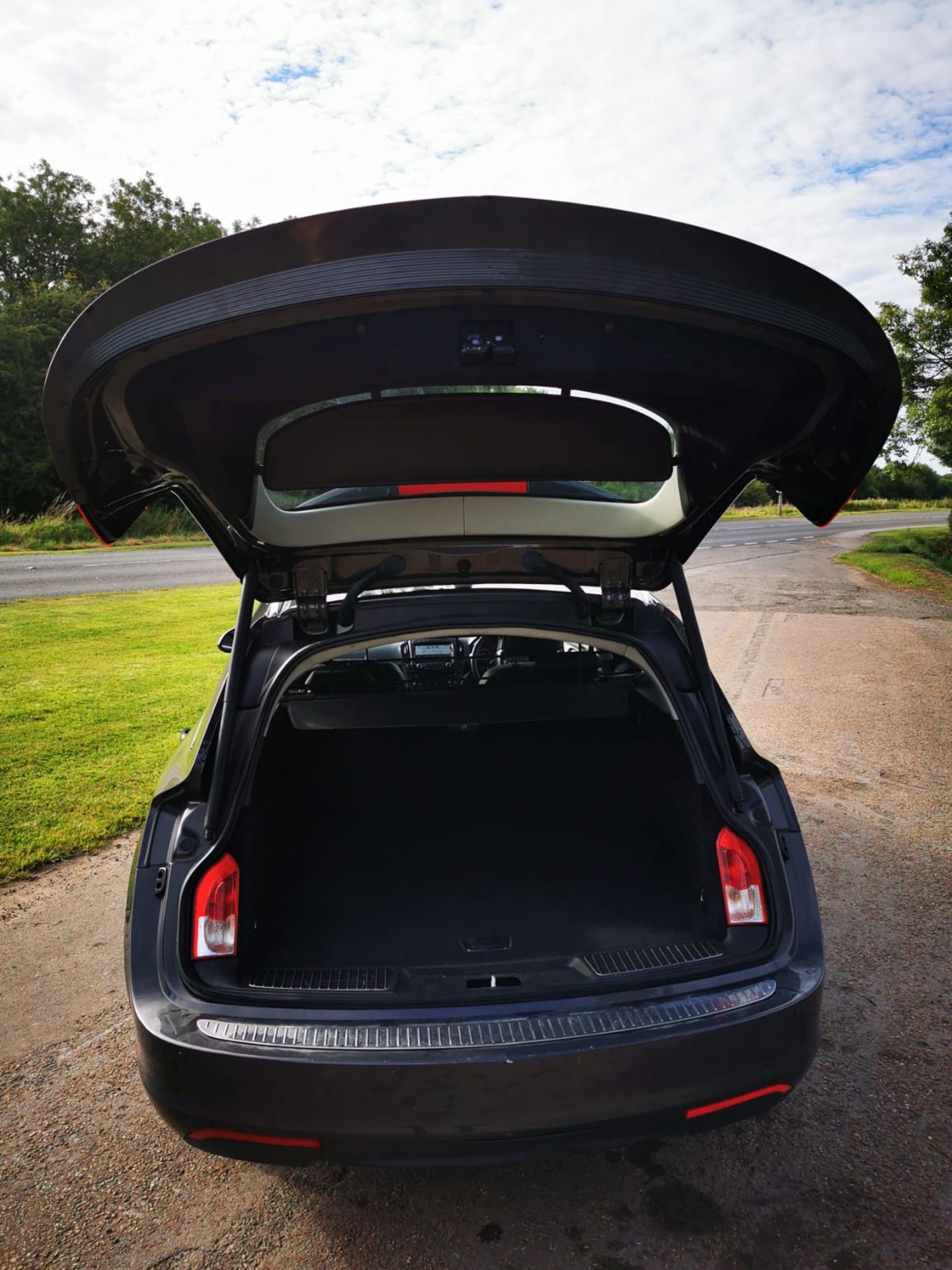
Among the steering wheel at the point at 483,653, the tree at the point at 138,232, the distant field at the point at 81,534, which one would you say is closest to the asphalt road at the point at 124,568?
the distant field at the point at 81,534

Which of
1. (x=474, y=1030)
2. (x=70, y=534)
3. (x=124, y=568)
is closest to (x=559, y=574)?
(x=474, y=1030)

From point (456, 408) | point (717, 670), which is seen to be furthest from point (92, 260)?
point (456, 408)

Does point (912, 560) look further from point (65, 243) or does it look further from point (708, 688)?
point (65, 243)

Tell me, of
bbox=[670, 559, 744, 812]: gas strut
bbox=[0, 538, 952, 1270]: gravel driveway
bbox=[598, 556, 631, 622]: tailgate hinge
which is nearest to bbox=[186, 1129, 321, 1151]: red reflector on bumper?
bbox=[0, 538, 952, 1270]: gravel driveway

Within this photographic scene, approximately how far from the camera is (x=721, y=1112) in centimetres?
179

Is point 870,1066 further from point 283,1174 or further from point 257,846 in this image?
point 257,846

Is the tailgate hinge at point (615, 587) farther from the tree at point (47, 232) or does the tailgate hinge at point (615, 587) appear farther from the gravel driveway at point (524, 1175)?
the tree at point (47, 232)

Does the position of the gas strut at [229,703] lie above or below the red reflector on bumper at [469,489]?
below

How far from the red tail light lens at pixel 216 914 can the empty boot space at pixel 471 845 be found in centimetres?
17

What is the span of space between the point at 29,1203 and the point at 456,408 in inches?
89.6

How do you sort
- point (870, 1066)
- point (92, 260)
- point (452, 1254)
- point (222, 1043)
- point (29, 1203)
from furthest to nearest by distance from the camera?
point (92, 260) → point (870, 1066) → point (29, 1203) → point (452, 1254) → point (222, 1043)

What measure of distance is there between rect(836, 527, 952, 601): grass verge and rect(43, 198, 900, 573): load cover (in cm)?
1212

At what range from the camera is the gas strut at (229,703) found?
213 cm

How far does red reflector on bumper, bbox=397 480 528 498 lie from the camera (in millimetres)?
2594
